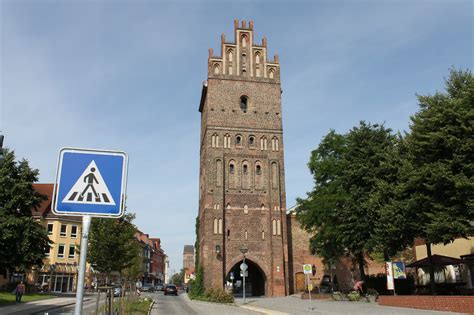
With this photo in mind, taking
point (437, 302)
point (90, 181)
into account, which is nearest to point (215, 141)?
point (437, 302)

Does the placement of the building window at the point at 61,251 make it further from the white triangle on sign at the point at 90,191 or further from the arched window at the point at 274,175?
the white triangle on sign at the point at 90,191

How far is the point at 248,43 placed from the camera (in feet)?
158

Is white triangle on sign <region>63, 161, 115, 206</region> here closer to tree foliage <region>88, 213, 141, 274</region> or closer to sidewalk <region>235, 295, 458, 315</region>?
sidewalk <region>235, 295, 458, 315</region>

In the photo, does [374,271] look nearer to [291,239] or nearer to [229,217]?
[291,239]

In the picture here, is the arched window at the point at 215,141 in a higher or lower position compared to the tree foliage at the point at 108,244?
higher

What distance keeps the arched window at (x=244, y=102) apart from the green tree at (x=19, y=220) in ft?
75.5

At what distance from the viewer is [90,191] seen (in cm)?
377

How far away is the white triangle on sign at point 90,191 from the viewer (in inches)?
147

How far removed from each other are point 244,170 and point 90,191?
4134cm

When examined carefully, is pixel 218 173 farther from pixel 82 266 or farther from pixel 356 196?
pixel 82 266

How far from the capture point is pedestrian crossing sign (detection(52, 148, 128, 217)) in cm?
371

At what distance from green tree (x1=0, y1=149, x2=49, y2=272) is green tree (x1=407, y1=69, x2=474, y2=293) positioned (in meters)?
25.2

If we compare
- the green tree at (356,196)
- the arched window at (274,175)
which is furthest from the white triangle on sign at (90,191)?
the arched window at (274,175)

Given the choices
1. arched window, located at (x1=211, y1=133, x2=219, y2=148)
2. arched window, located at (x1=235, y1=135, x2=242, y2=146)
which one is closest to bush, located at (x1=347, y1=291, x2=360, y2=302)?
arched window, located at (x1=235, y1=135, x2=242, y2=146)
